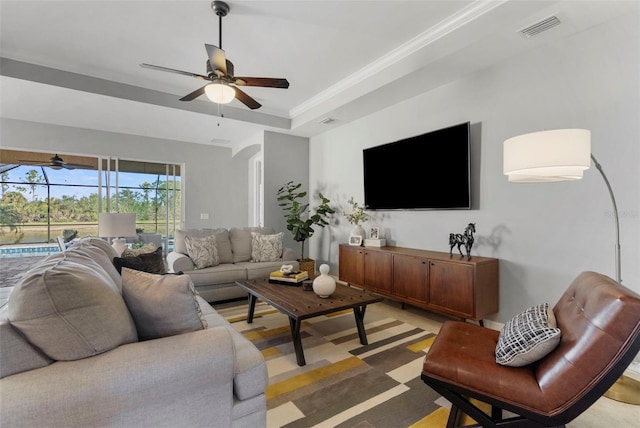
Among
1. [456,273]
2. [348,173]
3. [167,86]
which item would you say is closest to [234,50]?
[167,86]

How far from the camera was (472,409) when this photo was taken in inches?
57.1

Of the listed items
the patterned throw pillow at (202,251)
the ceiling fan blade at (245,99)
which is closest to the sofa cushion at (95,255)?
the patterned throw pillow at (202,251)

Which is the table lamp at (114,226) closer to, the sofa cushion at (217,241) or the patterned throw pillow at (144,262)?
the sofa cushion at (217,241)

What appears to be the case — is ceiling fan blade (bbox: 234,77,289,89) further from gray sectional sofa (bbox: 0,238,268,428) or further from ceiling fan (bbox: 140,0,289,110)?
gray sectional sofa (bbox: 0,238,268,428)

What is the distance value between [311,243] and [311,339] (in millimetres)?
3102

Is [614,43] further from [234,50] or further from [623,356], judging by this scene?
[234,50]

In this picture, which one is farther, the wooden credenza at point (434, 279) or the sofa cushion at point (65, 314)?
the wooden credenza at point (434, 279)

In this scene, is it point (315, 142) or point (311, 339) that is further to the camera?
point (315, 142)

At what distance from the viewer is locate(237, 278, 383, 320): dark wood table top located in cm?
240

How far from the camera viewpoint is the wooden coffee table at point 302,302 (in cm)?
237

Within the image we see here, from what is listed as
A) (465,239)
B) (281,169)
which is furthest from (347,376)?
(281,169)

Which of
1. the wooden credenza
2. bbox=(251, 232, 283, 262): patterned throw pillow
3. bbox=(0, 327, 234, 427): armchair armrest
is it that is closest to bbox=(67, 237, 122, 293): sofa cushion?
bbox=(0, 327, 234, 427): armchair armrest

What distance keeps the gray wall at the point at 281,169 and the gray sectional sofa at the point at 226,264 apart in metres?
0.72

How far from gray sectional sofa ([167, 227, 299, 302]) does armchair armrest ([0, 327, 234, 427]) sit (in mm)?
2568
